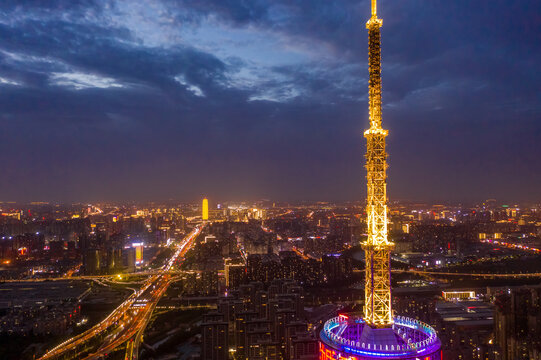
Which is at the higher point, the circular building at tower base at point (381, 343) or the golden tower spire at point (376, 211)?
the golden tower spire at point (376, 211)

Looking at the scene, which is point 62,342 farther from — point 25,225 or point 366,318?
point 25,225

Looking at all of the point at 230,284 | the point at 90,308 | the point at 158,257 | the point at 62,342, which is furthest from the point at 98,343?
the point at 158,257

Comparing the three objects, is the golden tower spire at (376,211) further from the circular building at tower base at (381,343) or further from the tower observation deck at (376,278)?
the circular building at tower base at (381,343)

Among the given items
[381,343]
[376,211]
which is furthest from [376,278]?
[376,211]

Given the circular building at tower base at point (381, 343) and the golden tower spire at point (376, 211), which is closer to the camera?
the circular building at tower base at point (381, 343)

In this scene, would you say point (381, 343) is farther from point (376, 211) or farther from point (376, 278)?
point (376, 211)

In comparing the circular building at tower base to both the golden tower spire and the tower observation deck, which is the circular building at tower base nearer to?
the tower observation deck

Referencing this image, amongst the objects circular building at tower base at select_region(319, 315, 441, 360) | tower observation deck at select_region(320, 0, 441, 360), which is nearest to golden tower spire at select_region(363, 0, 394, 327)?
tower observation deck at select_region(320, 0, 441, 360)

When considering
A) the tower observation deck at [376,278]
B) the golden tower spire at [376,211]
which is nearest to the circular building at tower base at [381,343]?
the tower observation deck at [376,278]
